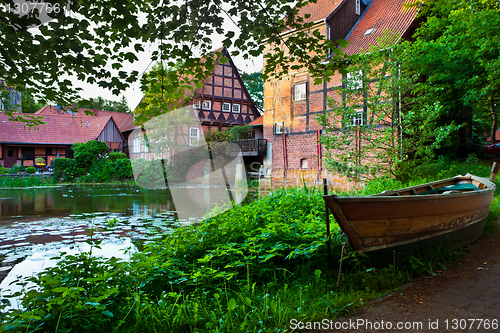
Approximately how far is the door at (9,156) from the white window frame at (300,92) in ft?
77.2

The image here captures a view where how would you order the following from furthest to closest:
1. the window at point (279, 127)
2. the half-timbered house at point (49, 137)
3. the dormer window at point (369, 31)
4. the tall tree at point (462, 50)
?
the half-timbered house at point (49, 137) → the window at point (279, 127) → the dormer window at point (369, 31) → the tall tree at point (462, 50)

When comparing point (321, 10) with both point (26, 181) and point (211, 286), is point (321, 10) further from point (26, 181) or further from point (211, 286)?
point (26, 181)

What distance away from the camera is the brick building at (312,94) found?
48.5 ft

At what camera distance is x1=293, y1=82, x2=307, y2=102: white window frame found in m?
16.1

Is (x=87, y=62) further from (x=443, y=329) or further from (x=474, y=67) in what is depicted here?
(x=474, y=67)

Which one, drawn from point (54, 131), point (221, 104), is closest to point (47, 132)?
point (54, 131)

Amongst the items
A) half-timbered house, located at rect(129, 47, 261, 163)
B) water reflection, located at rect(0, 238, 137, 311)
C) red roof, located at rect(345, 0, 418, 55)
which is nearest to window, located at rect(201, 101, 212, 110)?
half-timbered house, located at rect(129, 47, 261, 163)

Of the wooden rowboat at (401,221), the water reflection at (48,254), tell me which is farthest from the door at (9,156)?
the wooden rowboat at (401,221)

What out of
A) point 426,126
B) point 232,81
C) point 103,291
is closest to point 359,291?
point 103,291

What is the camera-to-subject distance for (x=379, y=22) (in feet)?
48.5

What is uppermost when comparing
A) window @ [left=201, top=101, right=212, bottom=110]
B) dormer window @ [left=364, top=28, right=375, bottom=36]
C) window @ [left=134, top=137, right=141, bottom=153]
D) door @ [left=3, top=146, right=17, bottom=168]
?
dormer window @ [left=364, top=28, right=375, bottom=36]

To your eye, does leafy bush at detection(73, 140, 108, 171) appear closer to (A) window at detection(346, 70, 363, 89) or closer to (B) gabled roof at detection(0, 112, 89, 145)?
(B) gabled roof at detection(0, 112, 89, 145)

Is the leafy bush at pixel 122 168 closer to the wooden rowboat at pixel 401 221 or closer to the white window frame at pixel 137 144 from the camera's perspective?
the white window frame at pixel 137 144

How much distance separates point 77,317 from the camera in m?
2.23
